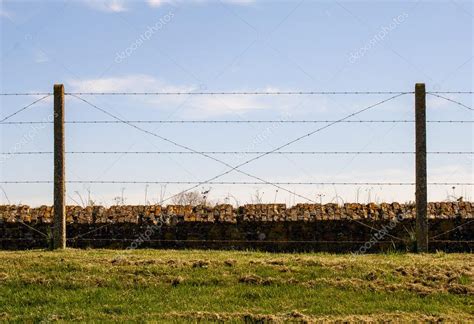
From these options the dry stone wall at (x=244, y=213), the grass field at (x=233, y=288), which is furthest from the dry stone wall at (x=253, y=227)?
the grass field at (x=233, y=288)

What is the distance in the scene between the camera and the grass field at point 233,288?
10.3 m

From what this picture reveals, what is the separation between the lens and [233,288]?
11.4 m

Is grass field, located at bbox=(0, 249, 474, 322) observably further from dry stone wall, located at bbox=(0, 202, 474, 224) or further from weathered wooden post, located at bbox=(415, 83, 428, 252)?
dry stone wall, located at bbox=(0, 202, 474, 224)

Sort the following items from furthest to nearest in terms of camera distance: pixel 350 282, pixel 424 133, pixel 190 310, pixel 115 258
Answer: pixel 424 133 → pixel 115 258 → pixel 350 282 → pixel 190 310

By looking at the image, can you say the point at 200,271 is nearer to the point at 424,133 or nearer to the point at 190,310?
the point at 190,310

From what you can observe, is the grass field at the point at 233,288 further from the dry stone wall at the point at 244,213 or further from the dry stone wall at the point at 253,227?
the dry stone wall at the point at 244,213

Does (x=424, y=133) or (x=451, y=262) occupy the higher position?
(x=424, y=133)

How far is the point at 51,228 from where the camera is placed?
1541 centimetres

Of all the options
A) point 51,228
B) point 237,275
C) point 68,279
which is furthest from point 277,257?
point 51,228

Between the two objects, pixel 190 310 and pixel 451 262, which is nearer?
pixel 190 310

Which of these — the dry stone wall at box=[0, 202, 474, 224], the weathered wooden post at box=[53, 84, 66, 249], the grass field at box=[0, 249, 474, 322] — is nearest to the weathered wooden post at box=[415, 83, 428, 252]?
the dry stone wall at box=[0, 202, 474, 224]

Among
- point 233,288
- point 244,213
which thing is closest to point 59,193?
point 244,213

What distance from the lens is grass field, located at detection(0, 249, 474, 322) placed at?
33.9 ft

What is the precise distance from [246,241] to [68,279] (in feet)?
13.9
